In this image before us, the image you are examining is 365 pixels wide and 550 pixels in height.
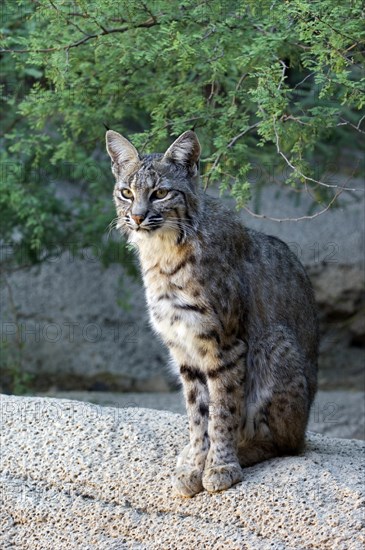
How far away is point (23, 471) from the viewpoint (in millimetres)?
5547

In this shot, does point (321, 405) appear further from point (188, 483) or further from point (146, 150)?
point (188, 483)

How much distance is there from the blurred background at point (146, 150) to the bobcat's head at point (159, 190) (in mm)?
451

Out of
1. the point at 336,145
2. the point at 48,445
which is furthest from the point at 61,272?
the point at 48,445

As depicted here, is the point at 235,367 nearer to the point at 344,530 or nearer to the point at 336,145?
the point at 344,530

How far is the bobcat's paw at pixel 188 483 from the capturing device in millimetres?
5052

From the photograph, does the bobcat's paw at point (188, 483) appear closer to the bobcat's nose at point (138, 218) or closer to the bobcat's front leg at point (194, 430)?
the bobcat's front leg at point (194, 430)

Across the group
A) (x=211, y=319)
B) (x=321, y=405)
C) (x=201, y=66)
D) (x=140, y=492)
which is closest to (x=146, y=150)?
(x=201, y=66)

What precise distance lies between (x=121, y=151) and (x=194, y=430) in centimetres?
150

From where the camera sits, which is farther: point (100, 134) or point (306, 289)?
point (100, 134)

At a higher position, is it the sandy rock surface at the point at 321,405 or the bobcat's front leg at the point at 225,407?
the bobcat's front leg at the point at 225,407

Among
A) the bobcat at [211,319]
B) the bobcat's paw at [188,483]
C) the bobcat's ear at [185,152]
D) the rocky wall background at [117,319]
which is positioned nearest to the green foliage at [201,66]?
the bobcat's ear at [185,152]

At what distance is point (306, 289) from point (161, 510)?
151 centimetres

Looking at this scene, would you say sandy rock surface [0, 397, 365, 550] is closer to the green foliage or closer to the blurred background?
the blurred background

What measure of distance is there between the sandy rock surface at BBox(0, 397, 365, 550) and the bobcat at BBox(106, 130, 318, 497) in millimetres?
162
